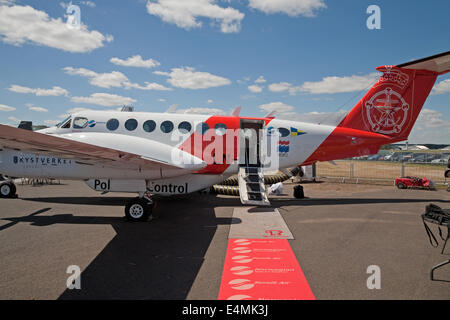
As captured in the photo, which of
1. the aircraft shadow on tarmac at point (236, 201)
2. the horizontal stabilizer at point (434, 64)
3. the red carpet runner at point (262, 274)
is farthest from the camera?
the aircraft shadow on tarmac at point (236, 201)

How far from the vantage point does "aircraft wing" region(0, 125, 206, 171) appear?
183 inches

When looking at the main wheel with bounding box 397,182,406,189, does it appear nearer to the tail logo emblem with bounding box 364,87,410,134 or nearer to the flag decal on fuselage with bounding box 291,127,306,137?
the tail logo emblem with bounding box 364,87,410,134

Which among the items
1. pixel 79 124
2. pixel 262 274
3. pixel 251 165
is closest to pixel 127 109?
pixel 79 124

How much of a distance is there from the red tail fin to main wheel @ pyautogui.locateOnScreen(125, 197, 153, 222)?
864cm

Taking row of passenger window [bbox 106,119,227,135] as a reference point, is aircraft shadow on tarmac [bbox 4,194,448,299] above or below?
below

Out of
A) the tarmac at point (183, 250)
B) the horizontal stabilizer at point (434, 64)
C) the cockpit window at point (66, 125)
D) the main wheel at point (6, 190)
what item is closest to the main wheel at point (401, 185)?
the tarmac at point (183, 250)

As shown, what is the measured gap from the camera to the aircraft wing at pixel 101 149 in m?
4.66

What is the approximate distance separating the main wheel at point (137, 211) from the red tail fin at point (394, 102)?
8636mm

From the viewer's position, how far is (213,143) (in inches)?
390

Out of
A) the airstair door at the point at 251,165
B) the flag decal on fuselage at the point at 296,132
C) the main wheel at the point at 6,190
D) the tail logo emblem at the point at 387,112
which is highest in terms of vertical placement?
the tail logo emblem at the point at 387,112

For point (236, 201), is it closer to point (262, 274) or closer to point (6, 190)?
point (262, 274)

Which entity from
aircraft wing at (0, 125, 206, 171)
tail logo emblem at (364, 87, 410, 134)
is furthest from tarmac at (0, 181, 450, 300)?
tail logo emblem at (364, 87, 410, 134)

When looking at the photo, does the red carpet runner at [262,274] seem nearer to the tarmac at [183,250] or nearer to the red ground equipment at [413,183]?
the tarmac at [183,250]

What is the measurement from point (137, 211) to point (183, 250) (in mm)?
2833
